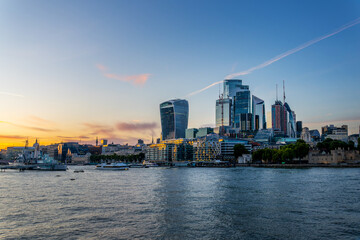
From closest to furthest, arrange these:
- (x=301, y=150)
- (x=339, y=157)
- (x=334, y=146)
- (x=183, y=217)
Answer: (x=183, y=217) → (x=339, y=157) → (x=301, y=150) → (x=334, y=146)

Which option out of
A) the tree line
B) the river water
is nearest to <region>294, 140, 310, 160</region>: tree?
the tree line

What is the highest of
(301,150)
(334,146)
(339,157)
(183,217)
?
(334,146)

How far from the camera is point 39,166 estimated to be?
152m

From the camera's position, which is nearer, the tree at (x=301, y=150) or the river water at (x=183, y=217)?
the river water at (x=183, y=217)

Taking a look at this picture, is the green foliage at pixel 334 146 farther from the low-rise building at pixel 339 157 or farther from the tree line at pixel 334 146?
the low-rise building at pixel 339 157

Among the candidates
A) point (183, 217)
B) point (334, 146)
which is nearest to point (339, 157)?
point (334, 146)

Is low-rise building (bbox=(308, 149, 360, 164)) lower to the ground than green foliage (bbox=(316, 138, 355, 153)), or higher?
lower

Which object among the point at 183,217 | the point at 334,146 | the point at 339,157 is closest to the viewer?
the point at 183,217

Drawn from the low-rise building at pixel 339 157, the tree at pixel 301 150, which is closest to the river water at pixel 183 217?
the tree at pixel 301 150

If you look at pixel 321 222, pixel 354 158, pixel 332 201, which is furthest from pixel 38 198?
pixel 354 158

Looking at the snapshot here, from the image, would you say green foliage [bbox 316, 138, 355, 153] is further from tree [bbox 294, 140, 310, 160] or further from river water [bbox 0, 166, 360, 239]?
river water [bbox 0, 166, 360, 239]

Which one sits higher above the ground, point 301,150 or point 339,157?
point 301,150

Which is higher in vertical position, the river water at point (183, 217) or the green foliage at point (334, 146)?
the green foliage at point (334, 146)

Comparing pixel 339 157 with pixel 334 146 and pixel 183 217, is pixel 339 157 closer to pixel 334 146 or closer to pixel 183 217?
pixel 334 146
